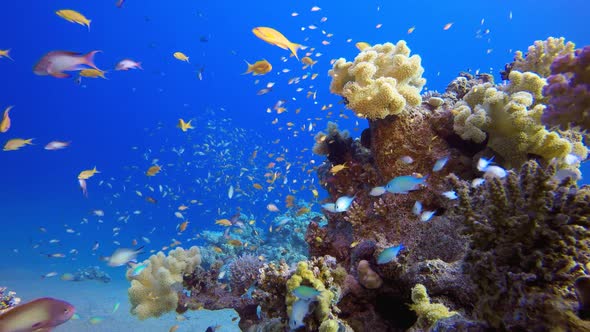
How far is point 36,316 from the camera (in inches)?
65.7

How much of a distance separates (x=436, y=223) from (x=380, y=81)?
2.39 m

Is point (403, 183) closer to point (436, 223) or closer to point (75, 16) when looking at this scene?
point (436, 223)

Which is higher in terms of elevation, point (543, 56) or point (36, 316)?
point (543, 56)

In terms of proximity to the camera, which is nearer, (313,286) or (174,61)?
(313,286)

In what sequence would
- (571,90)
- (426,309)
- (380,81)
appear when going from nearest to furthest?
1. (571,90)
2. (426,309)
3. (380,81)

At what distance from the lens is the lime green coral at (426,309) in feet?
11.2

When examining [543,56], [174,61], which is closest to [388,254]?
[543,56]

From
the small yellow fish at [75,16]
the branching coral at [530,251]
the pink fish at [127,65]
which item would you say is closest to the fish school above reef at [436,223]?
the branching coral at [530,251]

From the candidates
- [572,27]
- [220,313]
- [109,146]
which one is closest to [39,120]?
[109,146]

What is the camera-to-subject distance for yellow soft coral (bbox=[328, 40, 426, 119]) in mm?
5188

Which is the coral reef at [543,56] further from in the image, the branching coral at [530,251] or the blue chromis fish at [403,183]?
the branching coral at [530,251]

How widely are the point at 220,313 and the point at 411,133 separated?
8.98 meters

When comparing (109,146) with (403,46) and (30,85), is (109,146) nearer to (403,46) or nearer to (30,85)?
(30,85)

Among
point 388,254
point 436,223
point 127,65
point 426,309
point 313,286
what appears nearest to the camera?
point 426,309
